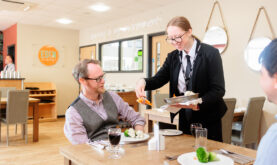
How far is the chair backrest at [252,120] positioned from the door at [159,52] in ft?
6.74

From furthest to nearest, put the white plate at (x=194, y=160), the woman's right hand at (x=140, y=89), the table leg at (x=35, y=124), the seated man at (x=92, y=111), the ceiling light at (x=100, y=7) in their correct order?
the ceiling light at (x=100, y=7) → the table leg at (x=35, y=124) → the woman's right hand at (x=140, y=89) → the seated man at (x=92, y=111) → the white plate at (x=194, y=160)

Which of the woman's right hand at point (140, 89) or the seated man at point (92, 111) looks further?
the woman's right hand at point (140, 89)

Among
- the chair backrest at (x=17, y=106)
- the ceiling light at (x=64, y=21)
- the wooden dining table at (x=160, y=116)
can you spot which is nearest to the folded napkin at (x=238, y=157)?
→ the wooden dining table at (x=160, y=116)

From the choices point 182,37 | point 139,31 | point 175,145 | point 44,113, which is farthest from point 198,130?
point 44,113

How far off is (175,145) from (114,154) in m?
0.42

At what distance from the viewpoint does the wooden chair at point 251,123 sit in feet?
11.7

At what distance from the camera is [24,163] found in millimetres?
3838

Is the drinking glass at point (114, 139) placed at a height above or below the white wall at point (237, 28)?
below

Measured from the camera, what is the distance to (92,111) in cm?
197

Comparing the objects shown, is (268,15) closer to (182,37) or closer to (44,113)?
(182,37)

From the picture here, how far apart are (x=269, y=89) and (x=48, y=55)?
309 inches

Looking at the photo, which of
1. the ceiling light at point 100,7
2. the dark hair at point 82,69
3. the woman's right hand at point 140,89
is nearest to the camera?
the woman's right hand at point 140,89

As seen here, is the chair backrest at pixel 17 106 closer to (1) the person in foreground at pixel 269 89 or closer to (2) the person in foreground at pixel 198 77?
(2) the person in foreground at pixel 198 77

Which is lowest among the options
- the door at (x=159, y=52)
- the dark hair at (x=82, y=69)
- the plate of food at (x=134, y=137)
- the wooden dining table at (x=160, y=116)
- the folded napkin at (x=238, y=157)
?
the wooden dining table at (x=160, y=116)
